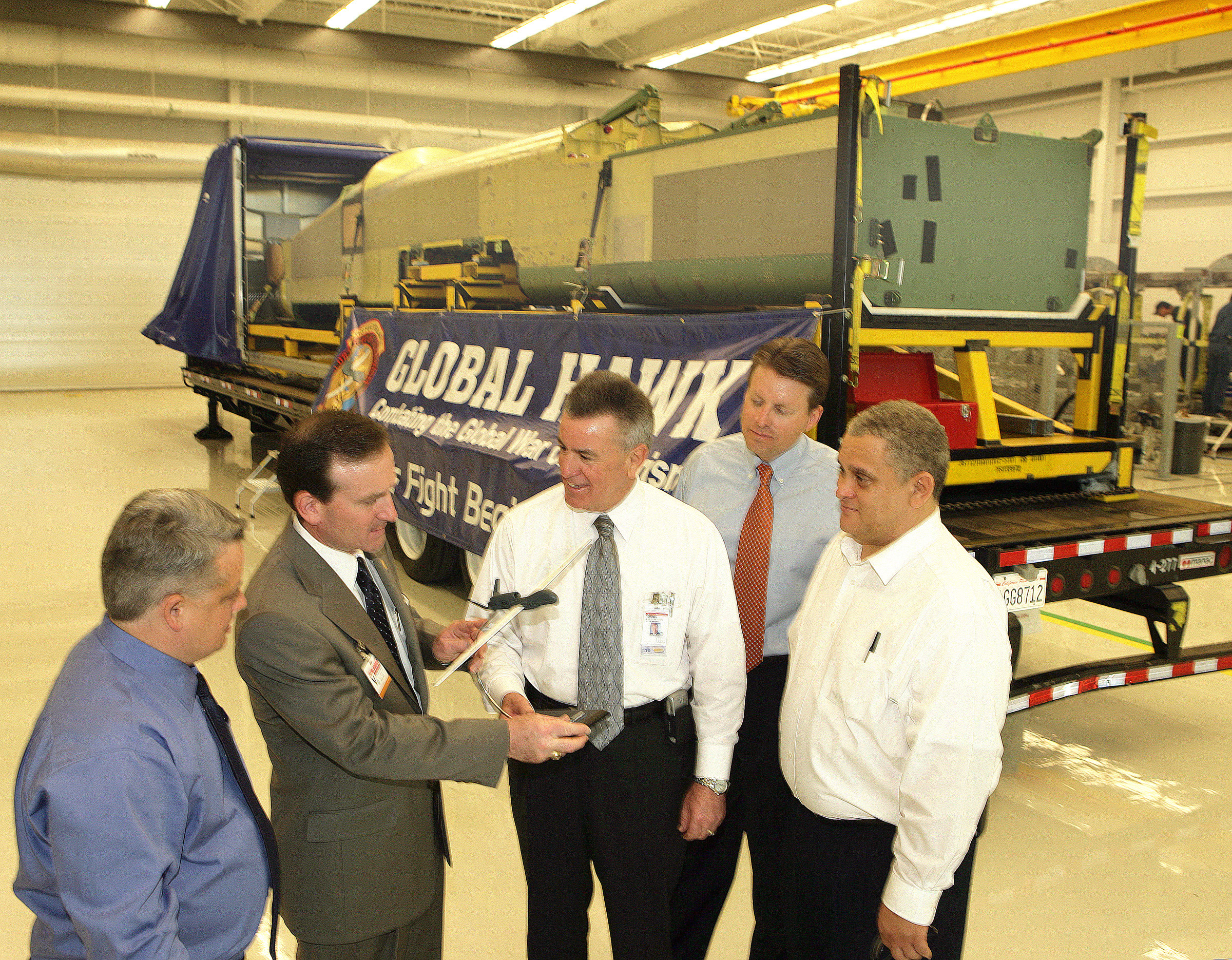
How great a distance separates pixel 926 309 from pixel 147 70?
16.7 metres

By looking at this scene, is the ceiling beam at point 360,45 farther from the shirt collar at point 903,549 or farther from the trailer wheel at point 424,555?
the shirt collar at point 903,549

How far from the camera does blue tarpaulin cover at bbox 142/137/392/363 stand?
10492 millimetres

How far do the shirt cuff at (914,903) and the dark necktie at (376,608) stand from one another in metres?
1.06

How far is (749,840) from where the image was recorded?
2572 mm

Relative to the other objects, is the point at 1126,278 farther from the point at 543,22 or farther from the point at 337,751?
the point at 543,22

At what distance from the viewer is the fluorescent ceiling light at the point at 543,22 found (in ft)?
46.1

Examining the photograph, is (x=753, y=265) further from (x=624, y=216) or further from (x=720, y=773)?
(x=720, y=773)

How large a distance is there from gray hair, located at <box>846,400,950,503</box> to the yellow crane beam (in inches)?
233

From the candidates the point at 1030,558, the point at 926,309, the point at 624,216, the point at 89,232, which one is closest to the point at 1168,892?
the point at 1030,558

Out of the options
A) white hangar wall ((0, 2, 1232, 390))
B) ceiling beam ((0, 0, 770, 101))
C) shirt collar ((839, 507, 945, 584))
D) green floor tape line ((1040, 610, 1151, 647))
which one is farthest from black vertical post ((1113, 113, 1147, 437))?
ceiling beam ((0, 0, 770, 101))

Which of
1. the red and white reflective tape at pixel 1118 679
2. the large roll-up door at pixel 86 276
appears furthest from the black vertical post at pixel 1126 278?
the large roll-up door at pixel 86 276

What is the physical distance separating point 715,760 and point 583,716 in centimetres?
41

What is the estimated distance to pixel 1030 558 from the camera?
3.50 m

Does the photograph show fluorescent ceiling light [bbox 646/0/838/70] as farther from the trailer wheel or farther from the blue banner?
the trailer wheel
